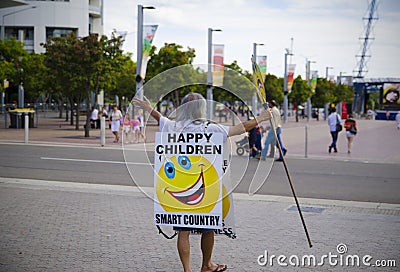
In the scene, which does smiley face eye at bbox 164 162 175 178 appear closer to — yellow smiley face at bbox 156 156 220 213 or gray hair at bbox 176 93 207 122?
yellow smiley face at bbox 156 156 220 213

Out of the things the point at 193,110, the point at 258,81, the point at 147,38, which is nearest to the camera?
the point at 193,110

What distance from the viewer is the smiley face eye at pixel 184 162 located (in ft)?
16.6

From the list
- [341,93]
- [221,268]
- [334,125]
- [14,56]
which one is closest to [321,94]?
[341,93]

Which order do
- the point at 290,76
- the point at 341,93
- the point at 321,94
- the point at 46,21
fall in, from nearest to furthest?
the point at 290,76 → the point at 46,21 → the point at 321,94 → the point at 341,93

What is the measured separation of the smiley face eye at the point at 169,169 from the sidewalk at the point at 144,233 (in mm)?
887

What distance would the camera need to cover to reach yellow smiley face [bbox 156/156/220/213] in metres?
5.05

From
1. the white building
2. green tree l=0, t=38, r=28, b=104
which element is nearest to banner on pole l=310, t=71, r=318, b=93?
the white building

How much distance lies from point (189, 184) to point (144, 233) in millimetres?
2446

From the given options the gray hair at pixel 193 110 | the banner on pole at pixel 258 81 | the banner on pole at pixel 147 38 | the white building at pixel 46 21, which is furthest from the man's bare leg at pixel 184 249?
the white building at pixel 46 21

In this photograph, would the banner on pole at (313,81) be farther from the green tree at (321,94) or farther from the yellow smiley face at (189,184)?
the yellow smiley face at (189,184)

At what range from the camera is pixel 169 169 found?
510 centimetres

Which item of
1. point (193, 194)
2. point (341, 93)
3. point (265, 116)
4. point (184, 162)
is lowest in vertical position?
point (193, 194)

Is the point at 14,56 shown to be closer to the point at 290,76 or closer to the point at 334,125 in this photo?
the point at 290,76

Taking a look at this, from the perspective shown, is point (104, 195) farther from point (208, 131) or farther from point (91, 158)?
point (91, 158)
